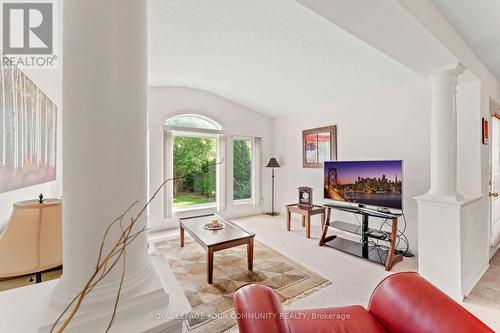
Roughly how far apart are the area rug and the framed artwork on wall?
1962mm

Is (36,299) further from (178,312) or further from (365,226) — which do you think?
(365,226)

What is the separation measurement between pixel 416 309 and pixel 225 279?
1726 millimetres

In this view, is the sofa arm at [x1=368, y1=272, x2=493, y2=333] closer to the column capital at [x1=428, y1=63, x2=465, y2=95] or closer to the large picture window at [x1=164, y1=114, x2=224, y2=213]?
the column capital at [x1=428, y1=63, x2=465, y2=95]

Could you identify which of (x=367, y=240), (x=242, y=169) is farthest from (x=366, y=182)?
(x=242, y=169)

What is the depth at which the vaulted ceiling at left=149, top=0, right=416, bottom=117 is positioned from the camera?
2113mm

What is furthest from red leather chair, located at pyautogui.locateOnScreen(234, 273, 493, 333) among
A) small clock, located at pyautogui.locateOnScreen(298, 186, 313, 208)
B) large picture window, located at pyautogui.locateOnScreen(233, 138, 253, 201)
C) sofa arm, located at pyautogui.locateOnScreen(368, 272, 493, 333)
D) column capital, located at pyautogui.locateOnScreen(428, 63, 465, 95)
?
large picture window, located at pyautogui.locateOnScreen(233, 138, 253, 201)

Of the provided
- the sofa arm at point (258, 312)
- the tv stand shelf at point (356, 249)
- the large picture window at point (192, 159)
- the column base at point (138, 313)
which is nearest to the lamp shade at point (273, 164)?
the large picture window at point (192, 159)

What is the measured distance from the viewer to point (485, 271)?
2.43 meters

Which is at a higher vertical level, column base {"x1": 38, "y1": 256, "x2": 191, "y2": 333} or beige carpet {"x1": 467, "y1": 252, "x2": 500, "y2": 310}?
column base {"x1": 38, "y1": 256, "x2": 191, "y2": 333}

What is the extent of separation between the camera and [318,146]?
13.6ft

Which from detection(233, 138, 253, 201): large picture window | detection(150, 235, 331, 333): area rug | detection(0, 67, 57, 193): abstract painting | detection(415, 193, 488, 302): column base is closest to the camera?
detection(0, 67, 57, 193): abstract painting

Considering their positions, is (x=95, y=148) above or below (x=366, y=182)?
above

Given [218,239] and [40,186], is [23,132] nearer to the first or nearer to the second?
[40,186]

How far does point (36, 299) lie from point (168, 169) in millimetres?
3356
